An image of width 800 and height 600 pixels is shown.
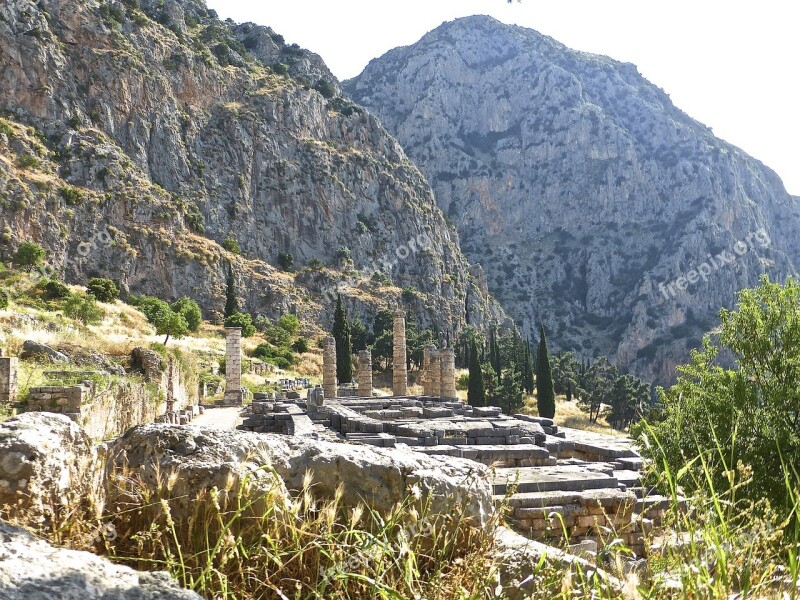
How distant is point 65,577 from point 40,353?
1996 cm

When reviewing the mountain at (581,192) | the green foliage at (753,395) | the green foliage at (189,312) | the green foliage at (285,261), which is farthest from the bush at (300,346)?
the mountain at (581,192)

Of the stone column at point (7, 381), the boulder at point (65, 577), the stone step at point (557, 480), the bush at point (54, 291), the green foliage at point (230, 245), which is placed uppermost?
the green foliage at point (230, 245)

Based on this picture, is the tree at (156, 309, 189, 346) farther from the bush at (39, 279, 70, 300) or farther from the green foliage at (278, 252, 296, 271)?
the green foliage at (278, 252, 296, 271)

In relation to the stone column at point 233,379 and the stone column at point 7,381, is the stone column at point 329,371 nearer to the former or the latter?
the stone column at point 233,379

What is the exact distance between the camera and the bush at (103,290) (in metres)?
46.3

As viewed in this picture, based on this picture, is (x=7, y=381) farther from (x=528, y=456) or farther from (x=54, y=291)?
(x=54, y=291)

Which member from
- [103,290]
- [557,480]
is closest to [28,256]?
[103,290]

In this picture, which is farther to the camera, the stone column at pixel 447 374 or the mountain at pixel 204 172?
the mountain at pixel 204 172

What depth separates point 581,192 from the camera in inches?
4668

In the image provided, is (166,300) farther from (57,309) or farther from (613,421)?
(613,421)

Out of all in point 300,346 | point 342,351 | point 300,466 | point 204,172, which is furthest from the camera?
point 204,172

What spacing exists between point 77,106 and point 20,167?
Result: 10.9 metres

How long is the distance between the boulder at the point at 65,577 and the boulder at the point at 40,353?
19.3 metres

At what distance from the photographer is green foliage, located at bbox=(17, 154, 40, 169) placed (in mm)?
54438
